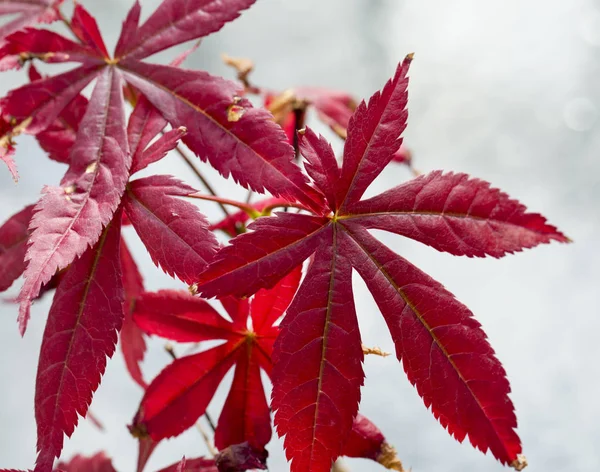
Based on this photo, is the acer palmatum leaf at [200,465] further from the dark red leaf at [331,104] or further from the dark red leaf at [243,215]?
the dark red leaf at [331,104]

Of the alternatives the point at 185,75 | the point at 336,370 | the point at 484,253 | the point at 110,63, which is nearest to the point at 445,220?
the point at 484,253

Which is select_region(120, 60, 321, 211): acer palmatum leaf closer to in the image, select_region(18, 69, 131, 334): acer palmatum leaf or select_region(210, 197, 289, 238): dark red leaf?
select_region(18, 69, 131, 334): acer palmatum leaf

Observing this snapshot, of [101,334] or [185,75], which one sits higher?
[185,75]

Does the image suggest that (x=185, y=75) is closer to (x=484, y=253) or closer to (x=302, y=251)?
(x=302, y=251)

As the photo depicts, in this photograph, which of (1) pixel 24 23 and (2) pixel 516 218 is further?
(1) pixel 24 23

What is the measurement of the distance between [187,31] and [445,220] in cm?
36

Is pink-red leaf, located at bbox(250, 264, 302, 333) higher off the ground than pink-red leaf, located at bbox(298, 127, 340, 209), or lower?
lower

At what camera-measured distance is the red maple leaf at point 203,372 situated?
0.71 m

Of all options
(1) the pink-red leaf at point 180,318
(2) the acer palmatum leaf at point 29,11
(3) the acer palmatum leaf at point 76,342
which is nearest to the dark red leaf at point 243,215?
(1) the pink-red leaf at point 180,318

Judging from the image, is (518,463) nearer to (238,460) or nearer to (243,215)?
(238,460)

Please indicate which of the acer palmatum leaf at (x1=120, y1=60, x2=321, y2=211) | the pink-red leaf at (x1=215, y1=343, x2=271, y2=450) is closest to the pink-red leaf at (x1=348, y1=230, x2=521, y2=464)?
the acer palmatum leaf at (x1=120, y1=60, x2=321, y2=211)

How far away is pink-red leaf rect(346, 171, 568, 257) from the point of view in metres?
0.54

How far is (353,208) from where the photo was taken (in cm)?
58

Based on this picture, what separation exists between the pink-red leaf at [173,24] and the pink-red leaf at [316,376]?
1.04ft
